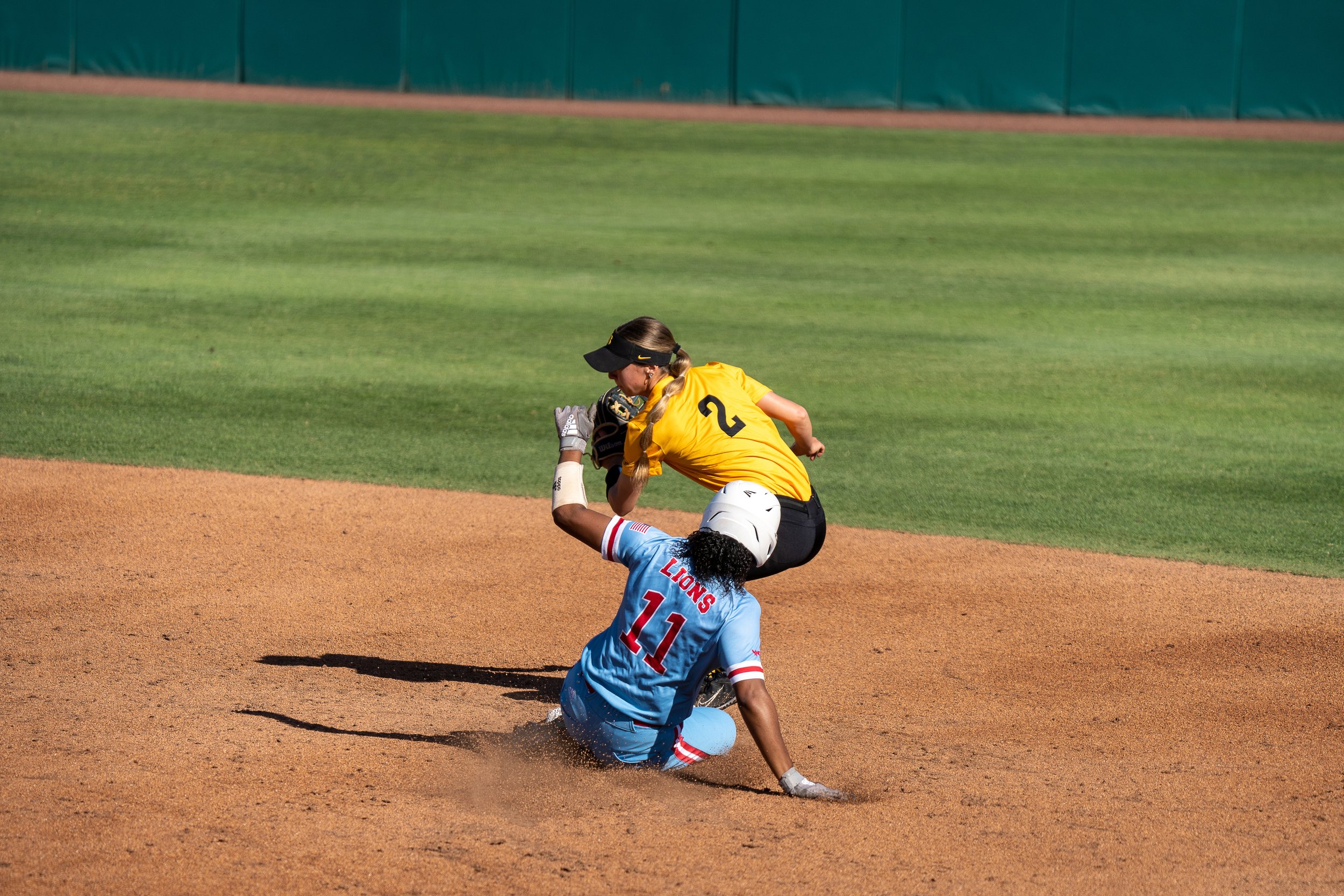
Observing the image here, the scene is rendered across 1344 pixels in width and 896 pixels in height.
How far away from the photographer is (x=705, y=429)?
4879 mm

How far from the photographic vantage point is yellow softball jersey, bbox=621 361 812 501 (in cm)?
486

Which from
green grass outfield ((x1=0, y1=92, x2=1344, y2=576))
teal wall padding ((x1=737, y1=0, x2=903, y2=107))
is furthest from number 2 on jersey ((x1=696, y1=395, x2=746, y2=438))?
teal wall padding ((x1=737, y1=0, x2=903, y2=107))

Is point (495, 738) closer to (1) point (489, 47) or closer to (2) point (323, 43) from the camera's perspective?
(1) point (489, 47)

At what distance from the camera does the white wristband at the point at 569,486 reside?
4.43 meters

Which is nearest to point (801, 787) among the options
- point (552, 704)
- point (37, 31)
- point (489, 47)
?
point (552, 704)

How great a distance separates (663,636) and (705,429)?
2.77ft

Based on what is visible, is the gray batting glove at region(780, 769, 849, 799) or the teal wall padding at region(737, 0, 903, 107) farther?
the teal wall padding at region(737, 0, 903, 107)

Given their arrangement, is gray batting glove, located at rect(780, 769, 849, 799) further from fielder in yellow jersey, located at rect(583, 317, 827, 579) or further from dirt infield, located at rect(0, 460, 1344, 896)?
fielder in yellow jersey, located at rect(583, 317, 827, 579)

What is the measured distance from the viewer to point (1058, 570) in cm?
695

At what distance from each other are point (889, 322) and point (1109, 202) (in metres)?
6.65

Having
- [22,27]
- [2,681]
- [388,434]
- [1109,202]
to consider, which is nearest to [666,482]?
[388,434]

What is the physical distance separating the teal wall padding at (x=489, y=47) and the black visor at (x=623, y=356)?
20.8 metres

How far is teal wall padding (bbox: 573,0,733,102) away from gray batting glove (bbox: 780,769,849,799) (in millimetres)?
21428

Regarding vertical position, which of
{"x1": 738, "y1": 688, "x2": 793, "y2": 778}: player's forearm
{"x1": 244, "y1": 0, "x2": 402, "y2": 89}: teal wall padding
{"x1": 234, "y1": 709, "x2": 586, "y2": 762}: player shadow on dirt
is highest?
{"x1": 244, "y1": 0, "x2": 402, "y2": 89}: teal wall padding
